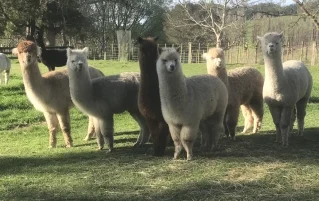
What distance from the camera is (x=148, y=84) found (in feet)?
18.2

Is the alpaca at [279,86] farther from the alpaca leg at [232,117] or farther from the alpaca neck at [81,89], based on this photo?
the alpaca neck at [81,89]

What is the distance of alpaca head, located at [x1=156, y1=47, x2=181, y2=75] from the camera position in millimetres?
4977

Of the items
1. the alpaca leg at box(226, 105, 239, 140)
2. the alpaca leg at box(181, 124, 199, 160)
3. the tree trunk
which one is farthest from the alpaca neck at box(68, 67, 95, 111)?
the tree trunk

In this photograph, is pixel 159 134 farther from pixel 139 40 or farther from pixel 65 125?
pixel 65 125

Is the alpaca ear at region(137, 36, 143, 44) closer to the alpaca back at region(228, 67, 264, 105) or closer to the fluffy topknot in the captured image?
the alpaca back at region(228, 67, 264, 105)

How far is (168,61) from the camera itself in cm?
501

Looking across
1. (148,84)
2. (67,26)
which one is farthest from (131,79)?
(67,26)

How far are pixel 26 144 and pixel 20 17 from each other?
779 inches

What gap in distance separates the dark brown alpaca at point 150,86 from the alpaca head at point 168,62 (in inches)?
13.5

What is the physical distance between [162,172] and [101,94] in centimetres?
196

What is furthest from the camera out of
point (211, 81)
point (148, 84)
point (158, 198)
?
point (211, 81)

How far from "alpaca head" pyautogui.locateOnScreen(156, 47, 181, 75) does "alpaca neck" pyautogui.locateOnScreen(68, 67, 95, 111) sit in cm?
151

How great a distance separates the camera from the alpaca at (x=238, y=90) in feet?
21.9

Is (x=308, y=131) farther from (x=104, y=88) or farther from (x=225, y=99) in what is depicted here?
(x=104, y=88)
